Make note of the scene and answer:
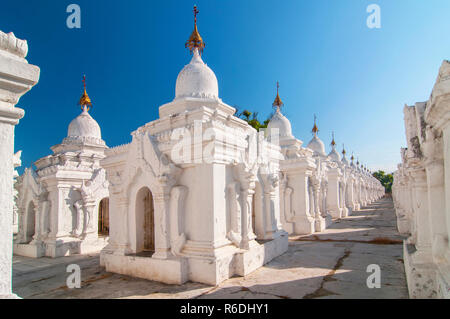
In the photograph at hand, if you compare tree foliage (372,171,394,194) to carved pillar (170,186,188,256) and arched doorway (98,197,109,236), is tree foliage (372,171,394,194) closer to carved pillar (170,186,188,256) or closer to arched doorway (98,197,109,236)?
arched doorway (98,197,109,236)

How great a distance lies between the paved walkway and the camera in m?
5.70

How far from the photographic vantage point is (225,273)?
21.2 ft

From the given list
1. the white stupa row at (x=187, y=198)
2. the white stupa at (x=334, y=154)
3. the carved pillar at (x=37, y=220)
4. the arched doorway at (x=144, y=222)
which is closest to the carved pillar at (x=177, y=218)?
the white stupa row at (x=187, y=198)

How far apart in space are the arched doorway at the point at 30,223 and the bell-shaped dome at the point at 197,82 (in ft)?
29.8

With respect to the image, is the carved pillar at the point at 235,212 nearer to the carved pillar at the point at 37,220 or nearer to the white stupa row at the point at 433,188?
the white stupa row at the point at 433,188

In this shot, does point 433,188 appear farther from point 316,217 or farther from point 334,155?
point 334,155

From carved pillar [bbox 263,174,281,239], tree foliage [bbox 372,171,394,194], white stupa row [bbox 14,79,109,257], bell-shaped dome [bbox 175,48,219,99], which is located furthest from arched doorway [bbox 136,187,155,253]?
tree foliage [bbox 372,171,394,194]

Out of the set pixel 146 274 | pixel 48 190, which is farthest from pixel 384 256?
pixel 48 190

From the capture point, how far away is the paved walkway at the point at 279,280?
18.7 ft

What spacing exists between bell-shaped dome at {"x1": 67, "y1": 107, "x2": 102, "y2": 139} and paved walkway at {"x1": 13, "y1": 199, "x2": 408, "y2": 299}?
689cm

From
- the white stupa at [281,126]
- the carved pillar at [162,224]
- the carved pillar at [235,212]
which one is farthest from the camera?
the white stupa at [281,126]

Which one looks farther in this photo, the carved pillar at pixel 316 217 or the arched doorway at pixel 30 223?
the carved pillar at pixel 316 217
